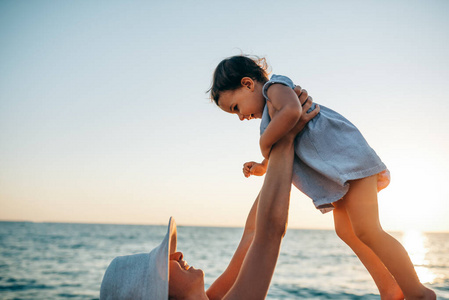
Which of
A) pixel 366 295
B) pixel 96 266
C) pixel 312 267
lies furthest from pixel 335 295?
pixel 96 266

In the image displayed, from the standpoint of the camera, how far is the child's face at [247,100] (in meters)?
2.54

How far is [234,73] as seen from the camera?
8.56ft

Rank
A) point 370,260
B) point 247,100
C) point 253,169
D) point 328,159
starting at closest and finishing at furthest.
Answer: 1. point 328,159
2. point 370,260
3. point 247,100
4. point 253,169

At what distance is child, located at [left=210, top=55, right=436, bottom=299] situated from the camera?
81.8 inches

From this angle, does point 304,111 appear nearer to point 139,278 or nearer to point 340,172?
point 340,172

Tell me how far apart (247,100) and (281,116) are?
497 mm

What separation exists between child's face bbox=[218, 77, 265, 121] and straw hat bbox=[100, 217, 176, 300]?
98 centimetres

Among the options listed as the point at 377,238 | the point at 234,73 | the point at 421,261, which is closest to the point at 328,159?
the point at 377,238

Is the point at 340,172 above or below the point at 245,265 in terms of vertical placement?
above

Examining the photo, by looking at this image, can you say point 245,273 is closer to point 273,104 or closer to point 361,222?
point 361,222

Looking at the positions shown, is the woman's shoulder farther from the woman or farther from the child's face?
the woman

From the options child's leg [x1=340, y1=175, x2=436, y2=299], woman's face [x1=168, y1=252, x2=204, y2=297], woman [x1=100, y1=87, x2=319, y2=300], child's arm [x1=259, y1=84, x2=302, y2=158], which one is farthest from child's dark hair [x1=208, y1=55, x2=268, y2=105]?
woman's face [x1=168, y1=252, x2=204, y2=297]

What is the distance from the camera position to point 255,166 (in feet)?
8.95

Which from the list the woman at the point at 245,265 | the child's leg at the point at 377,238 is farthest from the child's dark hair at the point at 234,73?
the child's leg at the point at 377,238
